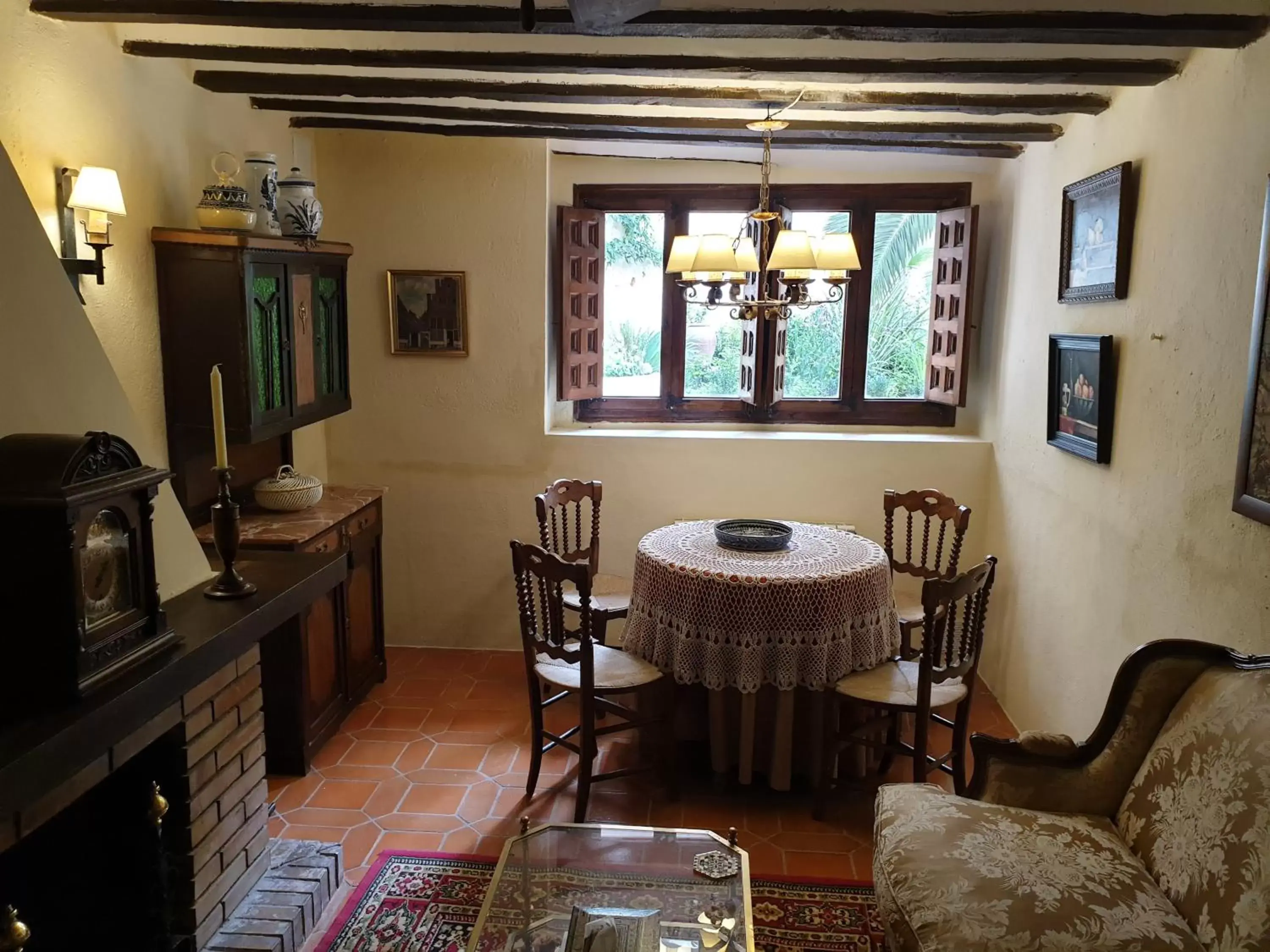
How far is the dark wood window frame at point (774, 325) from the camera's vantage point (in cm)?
458

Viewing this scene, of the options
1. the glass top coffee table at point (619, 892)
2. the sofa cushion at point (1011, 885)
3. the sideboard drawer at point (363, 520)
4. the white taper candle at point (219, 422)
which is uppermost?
the white taper candle at point (219, 422)

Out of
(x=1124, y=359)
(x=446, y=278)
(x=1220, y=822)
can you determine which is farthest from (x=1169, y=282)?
(x=446, y=278)

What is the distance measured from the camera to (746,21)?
93.5 inches

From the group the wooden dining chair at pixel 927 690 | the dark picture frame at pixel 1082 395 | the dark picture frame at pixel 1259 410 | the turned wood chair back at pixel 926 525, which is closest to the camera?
the dark picture frame at pixel 1259 410

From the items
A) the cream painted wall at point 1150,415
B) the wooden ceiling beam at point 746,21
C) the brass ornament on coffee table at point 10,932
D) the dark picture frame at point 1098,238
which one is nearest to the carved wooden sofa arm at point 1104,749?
the cream painted wall at point 1150,415

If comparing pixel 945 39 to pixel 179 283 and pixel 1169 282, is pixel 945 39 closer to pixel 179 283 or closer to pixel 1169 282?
pixel 1169 282

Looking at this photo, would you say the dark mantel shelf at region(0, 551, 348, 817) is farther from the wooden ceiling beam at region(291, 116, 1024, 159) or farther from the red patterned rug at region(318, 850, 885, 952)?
the wooden ceiling beam at region(291, 116, 1024, 159)

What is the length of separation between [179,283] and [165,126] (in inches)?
22.3

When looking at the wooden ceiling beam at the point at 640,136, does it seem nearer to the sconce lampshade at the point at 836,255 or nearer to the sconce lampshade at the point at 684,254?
the sconce lampshade at the point at 684,254

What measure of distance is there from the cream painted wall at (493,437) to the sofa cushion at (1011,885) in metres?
2.35

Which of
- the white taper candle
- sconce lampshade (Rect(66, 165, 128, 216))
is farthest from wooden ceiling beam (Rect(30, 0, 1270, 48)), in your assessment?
the white taper candle

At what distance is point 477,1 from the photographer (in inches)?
99.8

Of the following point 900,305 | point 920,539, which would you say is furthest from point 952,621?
point 900,305

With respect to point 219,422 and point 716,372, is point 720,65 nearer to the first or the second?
point 219,422
